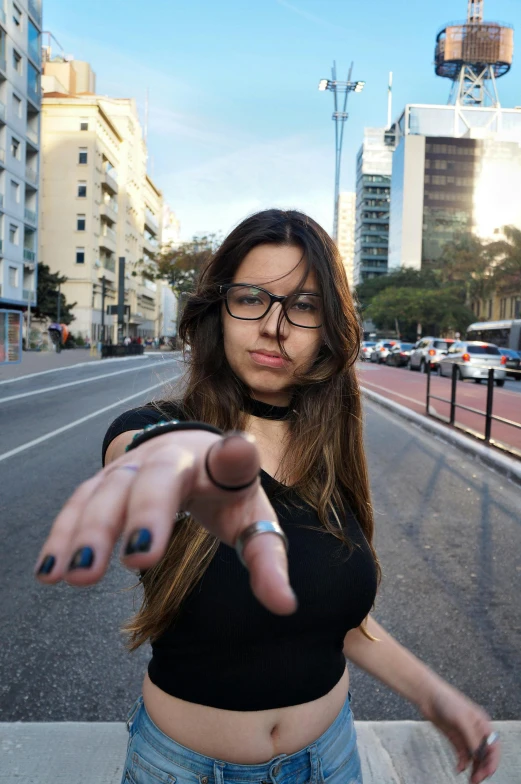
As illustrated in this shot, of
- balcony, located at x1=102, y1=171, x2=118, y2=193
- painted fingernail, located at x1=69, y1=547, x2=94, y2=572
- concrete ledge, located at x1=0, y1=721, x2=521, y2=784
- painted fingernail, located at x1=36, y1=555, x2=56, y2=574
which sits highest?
balcony, located at x1=102, y1=171, x2=118, y2=193

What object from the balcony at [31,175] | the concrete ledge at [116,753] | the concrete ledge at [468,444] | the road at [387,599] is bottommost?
the road at [387,599]

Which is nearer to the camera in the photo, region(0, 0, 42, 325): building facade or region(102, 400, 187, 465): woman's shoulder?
region(102, 400, 187, 465): woman's shoulder

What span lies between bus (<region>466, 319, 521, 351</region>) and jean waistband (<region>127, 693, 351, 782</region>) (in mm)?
43632

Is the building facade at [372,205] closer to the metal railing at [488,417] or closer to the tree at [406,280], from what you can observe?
the tree at [406,280]

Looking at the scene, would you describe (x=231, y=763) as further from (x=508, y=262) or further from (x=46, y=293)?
(x=508, y=262)

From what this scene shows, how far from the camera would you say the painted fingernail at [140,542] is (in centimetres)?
71

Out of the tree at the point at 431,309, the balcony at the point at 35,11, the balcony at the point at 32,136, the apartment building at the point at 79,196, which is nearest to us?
the balcony at the point at 35,11

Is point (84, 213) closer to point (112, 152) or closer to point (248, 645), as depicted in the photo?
point (112, 152)

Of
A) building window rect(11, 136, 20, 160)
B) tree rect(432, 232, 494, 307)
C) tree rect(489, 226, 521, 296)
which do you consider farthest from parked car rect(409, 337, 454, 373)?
tree rect(432, 232, 494, 307)

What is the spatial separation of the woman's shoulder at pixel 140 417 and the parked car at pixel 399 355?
1721 inches

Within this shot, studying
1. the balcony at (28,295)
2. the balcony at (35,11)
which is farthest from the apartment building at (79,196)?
the balcony at (35,11)

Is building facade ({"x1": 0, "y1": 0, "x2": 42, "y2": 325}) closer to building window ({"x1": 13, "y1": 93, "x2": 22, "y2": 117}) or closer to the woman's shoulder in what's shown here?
building window ({"x1": 13, "y1": 93, "x2": 22, "y2": 117})

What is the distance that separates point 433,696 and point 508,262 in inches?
2755

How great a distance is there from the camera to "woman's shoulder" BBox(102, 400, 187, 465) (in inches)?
60.1
